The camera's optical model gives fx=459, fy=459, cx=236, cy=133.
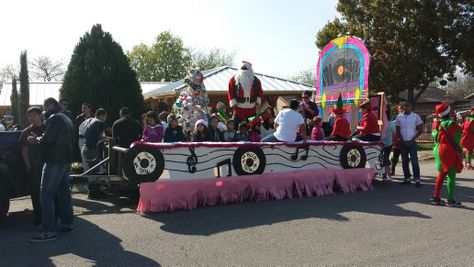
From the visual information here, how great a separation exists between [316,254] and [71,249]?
2884 millimetres

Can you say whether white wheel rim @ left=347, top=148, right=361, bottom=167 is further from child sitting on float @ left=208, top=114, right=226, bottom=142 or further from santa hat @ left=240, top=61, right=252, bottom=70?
santa hat @ left=240, top=61, right=252, bottom=70

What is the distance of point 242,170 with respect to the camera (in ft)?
26.8

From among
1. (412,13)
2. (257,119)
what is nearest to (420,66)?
(412,13)

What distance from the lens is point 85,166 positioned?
989 cm

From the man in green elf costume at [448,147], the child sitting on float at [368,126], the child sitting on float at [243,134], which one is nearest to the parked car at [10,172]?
the child sitting on float at [243,134]

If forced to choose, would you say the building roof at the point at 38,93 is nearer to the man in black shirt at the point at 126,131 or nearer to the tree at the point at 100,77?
the tree at the point at 100,77

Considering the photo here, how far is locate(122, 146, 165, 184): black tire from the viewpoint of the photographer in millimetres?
7129

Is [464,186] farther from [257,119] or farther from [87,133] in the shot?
[87,133]

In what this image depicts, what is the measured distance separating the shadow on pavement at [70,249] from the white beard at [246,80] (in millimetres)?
5627

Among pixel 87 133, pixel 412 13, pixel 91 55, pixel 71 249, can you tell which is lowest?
pixel 71 249

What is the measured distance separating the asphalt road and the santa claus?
140 inches

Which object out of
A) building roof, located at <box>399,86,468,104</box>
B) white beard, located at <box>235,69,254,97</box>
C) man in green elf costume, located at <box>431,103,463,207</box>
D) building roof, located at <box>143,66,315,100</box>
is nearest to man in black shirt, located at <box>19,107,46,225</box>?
white beard, located at <box>235,69,254,97</box>

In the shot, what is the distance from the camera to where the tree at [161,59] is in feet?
199

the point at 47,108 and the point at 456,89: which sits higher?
the point at 456,89
